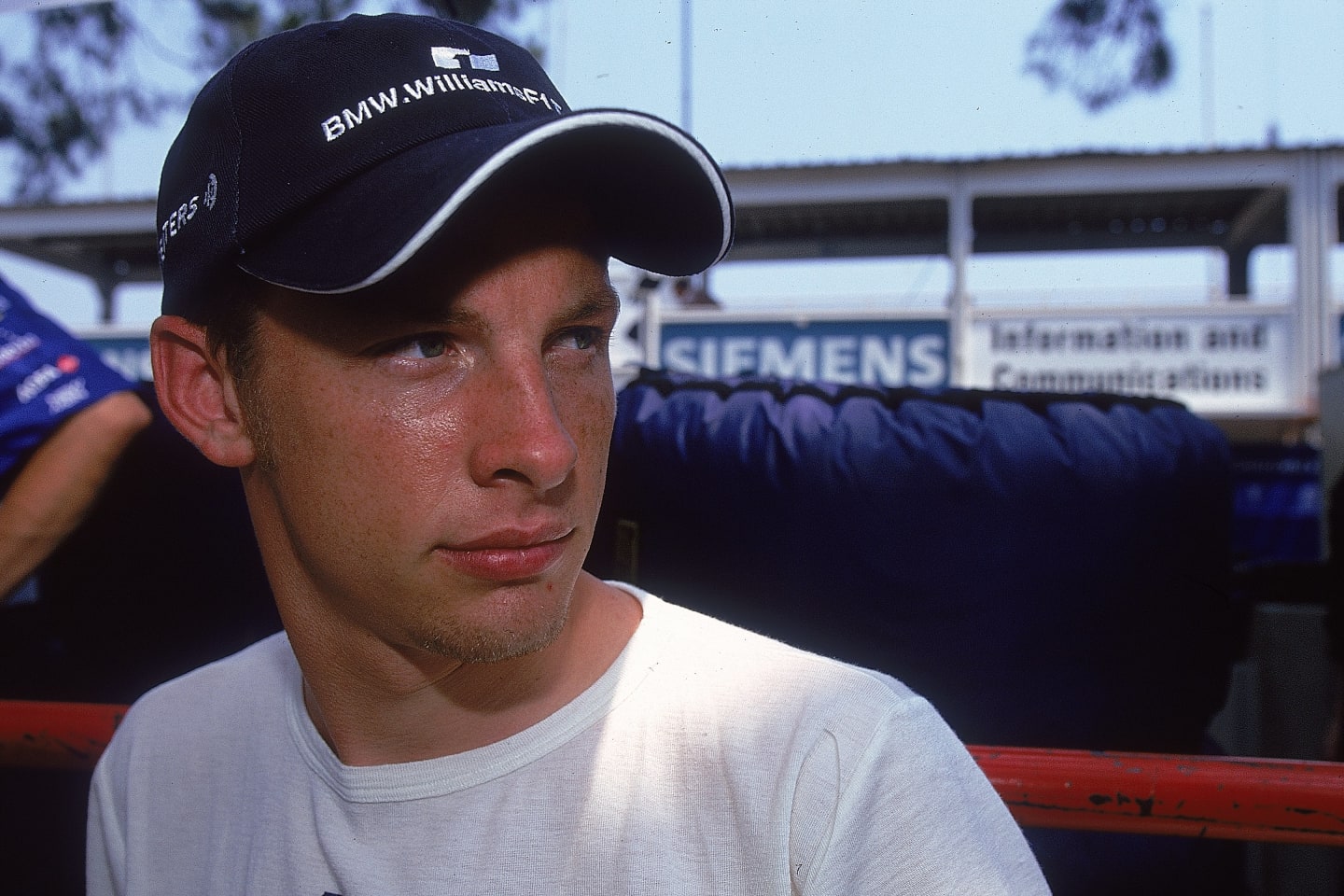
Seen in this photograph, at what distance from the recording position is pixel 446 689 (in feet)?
3.58

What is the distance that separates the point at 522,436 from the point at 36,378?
1.52m

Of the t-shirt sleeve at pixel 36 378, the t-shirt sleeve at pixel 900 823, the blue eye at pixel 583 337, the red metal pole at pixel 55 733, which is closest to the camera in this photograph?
the t-shirt sleeve at pixel 900 823

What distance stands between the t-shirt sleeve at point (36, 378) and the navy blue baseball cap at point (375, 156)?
1057 millimetres

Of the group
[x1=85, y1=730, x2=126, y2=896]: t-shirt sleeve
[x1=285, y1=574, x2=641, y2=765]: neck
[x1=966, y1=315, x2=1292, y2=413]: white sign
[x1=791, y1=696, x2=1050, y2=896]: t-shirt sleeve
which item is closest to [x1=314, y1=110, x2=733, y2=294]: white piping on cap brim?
[x1=285, y1=574, x2=641, y2=765]: neck

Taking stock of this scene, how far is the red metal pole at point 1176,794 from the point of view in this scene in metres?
1.10

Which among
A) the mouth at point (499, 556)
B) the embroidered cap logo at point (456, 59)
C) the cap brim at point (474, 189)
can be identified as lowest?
the mouth at point (499, 556)

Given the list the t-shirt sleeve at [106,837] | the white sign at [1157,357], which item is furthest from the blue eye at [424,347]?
the white sign at [1157,357]

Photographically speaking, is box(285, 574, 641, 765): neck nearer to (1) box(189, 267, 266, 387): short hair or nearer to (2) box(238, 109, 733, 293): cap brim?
(1) box(189, 267, 266, 387): short hair

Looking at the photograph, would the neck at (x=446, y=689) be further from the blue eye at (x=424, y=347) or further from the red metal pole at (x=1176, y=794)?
the red metal pole at (x=1176, y=794)

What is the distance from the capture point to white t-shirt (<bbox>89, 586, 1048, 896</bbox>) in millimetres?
862

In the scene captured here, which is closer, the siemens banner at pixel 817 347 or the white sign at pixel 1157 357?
the white sign at pixel 1157 357

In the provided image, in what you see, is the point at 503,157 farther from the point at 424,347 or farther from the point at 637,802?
the point at 637,802

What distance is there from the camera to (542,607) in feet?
3.18

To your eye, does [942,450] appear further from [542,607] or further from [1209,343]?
[1209,343]
